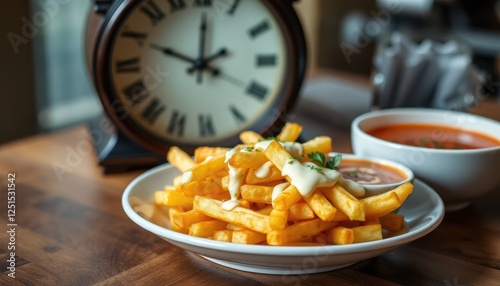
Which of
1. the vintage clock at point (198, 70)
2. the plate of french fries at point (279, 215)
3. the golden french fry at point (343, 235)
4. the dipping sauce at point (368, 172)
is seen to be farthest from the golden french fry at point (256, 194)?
the vintage clock at point (198, 70)

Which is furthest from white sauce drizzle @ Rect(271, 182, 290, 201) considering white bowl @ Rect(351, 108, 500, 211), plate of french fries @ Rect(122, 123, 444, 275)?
white bowl @ Rect(351, 108, 500, 211)

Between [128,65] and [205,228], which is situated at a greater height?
[128,65]

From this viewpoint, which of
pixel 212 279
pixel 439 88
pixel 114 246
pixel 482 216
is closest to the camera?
pixel 212 279

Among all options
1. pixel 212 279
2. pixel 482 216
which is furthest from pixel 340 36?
pixel 212 279

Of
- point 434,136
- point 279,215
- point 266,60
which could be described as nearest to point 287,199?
point 279,215

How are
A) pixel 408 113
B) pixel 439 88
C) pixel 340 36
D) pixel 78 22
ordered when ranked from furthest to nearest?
pixel 340 36
pixel 78 22
pixel 439 88
pixel 408 113

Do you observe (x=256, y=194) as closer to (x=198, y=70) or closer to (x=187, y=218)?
(x=187, y=218)

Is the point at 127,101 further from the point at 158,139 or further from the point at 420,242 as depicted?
the point at 420,242
